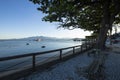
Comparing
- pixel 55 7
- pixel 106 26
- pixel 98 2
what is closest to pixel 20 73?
pixel 55 7

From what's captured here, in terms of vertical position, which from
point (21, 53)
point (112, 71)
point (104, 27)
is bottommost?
point (21, 53)

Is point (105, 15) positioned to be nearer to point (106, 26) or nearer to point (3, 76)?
point (106, 26)

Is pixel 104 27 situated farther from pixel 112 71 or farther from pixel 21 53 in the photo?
pixel 21 53

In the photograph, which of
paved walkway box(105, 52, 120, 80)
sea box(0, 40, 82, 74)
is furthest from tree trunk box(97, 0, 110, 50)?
sea box(0, 40, 82, 74)

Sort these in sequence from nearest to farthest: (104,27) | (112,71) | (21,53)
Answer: (104,27) → (112,71) → (21,53)

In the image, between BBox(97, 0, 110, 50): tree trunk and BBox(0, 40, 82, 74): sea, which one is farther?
BBox(0, 40, 82, 74): sea

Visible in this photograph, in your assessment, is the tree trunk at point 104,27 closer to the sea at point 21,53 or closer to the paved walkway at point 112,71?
the paved walkway at point 112,71

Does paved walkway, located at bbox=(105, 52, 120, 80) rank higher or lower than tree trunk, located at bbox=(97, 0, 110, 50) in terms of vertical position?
lower

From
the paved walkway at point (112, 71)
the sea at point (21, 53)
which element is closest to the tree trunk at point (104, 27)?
the paved walkway at point (112, 71)

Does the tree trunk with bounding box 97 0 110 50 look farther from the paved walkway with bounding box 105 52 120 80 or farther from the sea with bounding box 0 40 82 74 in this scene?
the sea with bounding box 0 40 82 74

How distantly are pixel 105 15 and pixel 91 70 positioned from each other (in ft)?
9.63

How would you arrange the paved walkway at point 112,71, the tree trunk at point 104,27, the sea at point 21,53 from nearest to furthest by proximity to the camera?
1. the paved walkway at point 112,71
2. the tree trunk at point 104,27
3. the sea at point 21,53

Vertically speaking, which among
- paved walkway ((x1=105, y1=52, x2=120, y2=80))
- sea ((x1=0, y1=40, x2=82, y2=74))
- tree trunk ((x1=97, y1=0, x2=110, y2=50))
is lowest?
sea ((x1=0, y1=40, x2=82, y2=74))

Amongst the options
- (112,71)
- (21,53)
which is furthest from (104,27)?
(21,53)
